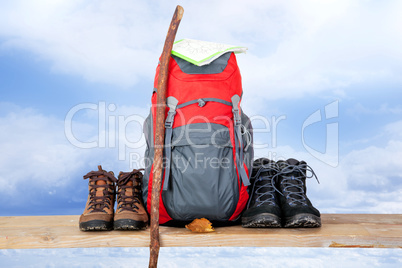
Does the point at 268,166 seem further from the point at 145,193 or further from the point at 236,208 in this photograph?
the point at 145,193

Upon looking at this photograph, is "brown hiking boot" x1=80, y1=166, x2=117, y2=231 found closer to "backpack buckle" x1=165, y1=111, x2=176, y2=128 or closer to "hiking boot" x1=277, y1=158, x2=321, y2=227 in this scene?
"backpack buckle" x1=165, y1=111, x2=176, y2=128

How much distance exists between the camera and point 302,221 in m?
2.25

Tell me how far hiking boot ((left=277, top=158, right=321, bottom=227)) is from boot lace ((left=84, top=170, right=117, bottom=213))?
0.99 m

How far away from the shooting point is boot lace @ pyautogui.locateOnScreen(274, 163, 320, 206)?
7.86 ft

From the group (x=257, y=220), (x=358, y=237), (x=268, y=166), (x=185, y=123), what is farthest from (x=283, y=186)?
(x=185, y=123)

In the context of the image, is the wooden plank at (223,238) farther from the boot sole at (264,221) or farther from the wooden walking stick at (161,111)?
the wooden walking stick at (161,111)

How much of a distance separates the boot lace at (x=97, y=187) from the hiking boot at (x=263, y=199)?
0.78m

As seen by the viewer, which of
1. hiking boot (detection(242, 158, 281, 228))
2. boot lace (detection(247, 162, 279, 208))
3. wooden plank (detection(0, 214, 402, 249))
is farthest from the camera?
boot lace (detection(247, 162, 279, 208))

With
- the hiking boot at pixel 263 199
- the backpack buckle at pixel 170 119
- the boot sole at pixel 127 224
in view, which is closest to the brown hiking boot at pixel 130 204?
the boot sole at pixel 127 224

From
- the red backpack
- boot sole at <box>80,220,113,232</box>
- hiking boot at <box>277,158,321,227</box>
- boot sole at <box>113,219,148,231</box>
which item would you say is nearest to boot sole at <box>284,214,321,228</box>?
hiking boot at <box>277,158,321,227</box>

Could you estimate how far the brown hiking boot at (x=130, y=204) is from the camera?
227 cm

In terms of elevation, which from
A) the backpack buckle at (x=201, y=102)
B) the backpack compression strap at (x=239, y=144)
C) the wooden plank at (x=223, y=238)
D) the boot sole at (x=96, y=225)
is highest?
the backpack buckle at (x=201, y=102)

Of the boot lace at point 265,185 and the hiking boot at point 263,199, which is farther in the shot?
the boot lace at point 265,185

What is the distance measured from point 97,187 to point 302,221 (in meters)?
1.17
